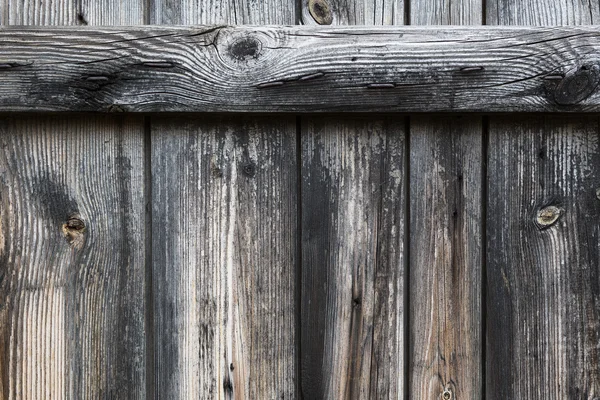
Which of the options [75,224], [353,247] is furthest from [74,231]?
[353,247]

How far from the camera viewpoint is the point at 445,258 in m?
0.93

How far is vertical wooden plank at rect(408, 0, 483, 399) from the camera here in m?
0.92

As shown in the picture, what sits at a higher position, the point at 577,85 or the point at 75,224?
the point at 577,85

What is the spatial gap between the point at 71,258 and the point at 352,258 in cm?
48

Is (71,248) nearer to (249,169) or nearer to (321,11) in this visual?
(249,169)

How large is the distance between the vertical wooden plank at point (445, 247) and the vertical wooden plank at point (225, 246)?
212 millimetres

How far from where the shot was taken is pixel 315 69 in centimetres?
85

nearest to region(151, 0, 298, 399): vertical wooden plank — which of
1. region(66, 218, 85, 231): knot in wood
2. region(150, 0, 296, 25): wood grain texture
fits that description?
region(150, 0, 296, 25): wood grain texture

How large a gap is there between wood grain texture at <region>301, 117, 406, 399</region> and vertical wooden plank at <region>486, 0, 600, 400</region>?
17 cm

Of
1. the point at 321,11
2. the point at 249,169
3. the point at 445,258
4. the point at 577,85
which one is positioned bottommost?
the point at 445,258

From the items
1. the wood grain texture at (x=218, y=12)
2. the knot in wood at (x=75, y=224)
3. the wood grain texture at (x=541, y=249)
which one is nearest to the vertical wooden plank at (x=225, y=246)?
the wood grain texture at (x=218, y=12)

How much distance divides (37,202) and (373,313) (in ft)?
1.97

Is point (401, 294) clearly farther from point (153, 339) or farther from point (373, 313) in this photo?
point (153, 339)

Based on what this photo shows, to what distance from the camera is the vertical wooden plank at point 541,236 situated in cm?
93
